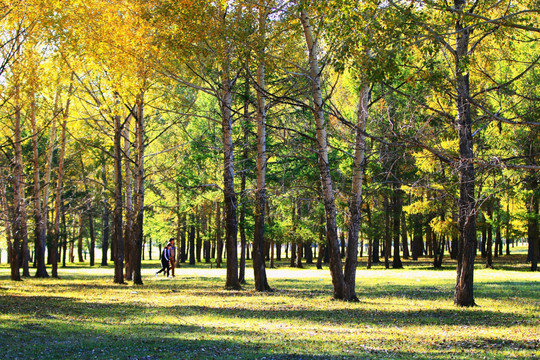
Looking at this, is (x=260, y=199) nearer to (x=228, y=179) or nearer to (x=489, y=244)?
(x=228, y=179)

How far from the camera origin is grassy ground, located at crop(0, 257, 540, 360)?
7805mm

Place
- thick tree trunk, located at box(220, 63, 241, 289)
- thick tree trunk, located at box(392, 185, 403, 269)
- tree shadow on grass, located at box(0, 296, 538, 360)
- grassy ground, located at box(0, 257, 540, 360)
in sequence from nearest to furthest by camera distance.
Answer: tree shadow on grass, located at box(0, 296, 538, 360) → grassy ground, located at box(0, 257, 540, 360) → thick tree trunk, located at box(220, 63, 241, 289) → thick tree trunk, located at box(392, 185, 403, 269)

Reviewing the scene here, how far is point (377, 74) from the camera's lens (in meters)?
8.66

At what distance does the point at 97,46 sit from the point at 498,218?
30.2m

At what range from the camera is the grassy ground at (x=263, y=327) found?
307 inches

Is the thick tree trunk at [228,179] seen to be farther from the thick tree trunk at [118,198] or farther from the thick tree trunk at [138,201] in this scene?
the thick tree trunk at [118,198]

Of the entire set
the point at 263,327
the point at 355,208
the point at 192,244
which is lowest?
the point at 192,244

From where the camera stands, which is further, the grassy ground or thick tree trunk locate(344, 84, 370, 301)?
thick tree trunk locate(344, 84, 370, 301)

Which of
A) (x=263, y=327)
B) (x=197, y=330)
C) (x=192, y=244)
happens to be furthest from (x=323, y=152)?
(x=192, y=244)

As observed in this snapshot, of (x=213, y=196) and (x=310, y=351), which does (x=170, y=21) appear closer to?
(x=310, y=351)

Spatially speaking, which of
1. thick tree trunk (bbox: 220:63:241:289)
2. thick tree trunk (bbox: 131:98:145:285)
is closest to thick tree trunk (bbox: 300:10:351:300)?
thick tree trunk (bbox: 220:63:241:289)

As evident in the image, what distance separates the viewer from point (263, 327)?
404 inches

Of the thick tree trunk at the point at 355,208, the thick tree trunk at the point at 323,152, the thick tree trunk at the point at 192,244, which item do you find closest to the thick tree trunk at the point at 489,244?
the thick tree trunk at the point at 355,208

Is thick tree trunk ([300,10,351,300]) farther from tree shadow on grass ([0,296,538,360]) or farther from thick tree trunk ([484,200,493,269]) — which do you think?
thick tree trunk ([484,200,493,269])
